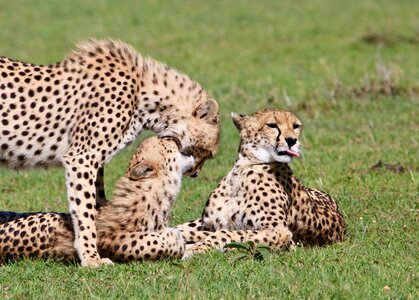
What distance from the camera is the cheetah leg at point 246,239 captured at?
6398 millimetres

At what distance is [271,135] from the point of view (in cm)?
674

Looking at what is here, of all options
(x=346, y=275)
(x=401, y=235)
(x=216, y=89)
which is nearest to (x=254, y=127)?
(x=401, y=235)

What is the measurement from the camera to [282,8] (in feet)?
57.8

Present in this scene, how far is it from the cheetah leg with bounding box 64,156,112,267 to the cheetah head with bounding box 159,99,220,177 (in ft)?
2.12

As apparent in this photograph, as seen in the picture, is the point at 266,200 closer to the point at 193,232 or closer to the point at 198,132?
the point at 193,232

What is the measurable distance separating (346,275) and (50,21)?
12.0 m

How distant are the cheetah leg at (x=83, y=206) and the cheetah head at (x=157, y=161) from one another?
253mm

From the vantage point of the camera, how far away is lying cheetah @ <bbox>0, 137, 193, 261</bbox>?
6246 millimetres

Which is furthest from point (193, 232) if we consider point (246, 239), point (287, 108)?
point (287, 108)

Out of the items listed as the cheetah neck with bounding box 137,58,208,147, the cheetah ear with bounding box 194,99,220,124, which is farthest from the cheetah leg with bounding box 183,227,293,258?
the cheetah ear with bounding box 194,99,220,124

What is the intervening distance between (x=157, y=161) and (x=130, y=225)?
451 mm

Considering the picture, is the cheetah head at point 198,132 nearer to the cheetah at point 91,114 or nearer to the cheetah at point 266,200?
the cheetah at point 91,114

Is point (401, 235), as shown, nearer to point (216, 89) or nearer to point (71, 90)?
point (71, 90)

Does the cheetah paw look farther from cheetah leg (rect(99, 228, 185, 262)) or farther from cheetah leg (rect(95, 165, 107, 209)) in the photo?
cheetah leg (rect(95, 165, 107, 209))
